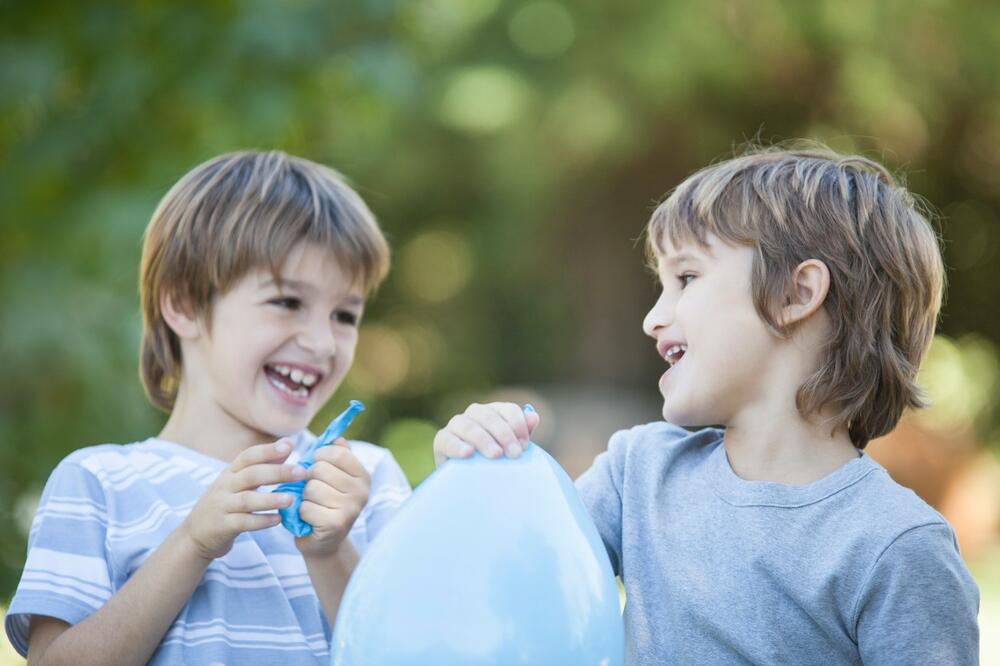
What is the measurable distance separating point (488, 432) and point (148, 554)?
690 millimetres

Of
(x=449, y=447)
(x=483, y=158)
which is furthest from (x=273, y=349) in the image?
(x=483, y=158)

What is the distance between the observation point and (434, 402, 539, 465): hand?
1481 mm

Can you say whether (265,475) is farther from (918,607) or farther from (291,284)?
(918,607)

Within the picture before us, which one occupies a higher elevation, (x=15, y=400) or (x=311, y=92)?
(x=311, y=92)

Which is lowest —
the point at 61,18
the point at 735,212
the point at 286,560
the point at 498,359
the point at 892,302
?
the point at 498,359

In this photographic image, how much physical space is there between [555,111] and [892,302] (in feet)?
19.9

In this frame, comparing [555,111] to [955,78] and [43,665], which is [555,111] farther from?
[43,665]

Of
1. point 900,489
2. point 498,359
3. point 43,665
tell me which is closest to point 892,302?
point 900,489

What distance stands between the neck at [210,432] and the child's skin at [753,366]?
809 millimetres

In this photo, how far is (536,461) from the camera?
149cm

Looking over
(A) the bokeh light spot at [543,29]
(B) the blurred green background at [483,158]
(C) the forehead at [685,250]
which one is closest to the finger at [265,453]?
(C) the forehead at [685,250]

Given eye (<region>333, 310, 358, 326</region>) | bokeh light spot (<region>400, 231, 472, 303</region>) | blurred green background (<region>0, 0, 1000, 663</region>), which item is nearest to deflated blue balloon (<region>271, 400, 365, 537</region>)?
eye (<region>333, 310, 358, 326</region>)

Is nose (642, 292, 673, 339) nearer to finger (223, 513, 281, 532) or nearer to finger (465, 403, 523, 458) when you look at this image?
finger (465, 403, 523, 458)

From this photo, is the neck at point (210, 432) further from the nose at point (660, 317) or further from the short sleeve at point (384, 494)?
the nose at point (660, 317)
